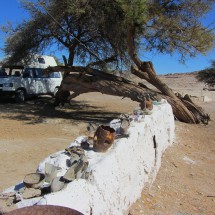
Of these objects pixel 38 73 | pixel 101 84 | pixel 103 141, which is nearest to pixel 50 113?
pixel 101 84

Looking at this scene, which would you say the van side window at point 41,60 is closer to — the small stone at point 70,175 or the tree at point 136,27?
the tree at point 136,27

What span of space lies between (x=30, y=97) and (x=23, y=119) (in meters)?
5.99

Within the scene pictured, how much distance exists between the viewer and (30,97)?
20312mm

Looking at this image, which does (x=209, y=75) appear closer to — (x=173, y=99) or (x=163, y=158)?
(x=173, y=99)

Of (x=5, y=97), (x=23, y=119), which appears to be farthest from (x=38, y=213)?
(x=5, y=97)

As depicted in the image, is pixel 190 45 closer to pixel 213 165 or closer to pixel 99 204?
pixel 213 165

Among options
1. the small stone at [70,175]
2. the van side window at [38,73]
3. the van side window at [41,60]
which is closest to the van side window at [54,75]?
the van side window at [41,60]

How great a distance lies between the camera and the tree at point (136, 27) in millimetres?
14164

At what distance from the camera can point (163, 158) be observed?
301 inches

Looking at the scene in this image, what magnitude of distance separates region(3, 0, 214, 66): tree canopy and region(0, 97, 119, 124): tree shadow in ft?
9.66

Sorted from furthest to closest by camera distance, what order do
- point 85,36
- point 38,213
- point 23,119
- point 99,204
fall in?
point 85,36
point 23,119
point 99,204
point 38,213

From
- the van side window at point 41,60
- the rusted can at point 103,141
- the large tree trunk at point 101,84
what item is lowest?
the rusted can at point 103,141

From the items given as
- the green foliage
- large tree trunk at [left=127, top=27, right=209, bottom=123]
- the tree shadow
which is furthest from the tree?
the green foliage

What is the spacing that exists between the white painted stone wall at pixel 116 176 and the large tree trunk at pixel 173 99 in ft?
24.8
